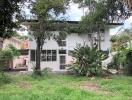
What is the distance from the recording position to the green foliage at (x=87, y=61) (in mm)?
31969

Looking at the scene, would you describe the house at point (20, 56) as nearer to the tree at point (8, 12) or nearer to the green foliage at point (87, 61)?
the green foliage at point (87, 61)

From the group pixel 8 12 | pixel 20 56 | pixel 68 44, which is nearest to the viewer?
pixel 8 12

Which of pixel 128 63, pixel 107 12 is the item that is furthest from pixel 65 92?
pixel 128 63

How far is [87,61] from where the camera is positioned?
107 ft

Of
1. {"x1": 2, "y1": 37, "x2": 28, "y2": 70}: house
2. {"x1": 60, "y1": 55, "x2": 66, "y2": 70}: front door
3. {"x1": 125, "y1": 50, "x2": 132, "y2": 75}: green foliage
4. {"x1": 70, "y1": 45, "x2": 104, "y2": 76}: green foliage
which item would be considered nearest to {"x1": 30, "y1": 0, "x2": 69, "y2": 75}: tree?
{"x1": 70, "y1": 45, "x2": 104, "y2": 76}: green foliage

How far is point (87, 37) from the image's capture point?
46.6 metres

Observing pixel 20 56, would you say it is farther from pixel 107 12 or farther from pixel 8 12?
pixel 8 12

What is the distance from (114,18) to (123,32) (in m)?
28.2

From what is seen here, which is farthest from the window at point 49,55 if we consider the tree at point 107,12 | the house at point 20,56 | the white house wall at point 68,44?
the tree at point 107,12

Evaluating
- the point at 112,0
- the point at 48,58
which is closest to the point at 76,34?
the point at 48,58

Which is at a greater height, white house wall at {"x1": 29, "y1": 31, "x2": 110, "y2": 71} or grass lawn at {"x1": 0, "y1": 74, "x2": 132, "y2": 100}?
white house wall at {"x1": 29, "y1": 31, "x2": 110, "y2": 71}

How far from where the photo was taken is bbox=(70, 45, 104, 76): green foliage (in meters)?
32.0

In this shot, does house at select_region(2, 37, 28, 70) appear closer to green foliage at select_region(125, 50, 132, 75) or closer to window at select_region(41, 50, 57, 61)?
window at select_region(41, 50, 57, 61)

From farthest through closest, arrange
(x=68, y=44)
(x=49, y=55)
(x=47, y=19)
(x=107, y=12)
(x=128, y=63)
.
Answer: (x=68, y=44) → (x=49, y=55) → (x=128, y=63) → (x=47, y=19) → (x=107, y=12)
